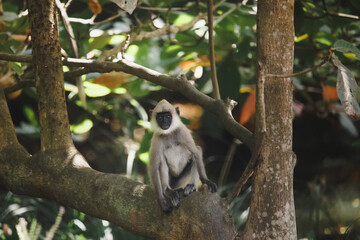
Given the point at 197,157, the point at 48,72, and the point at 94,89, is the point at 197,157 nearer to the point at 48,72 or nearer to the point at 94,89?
the point at 94,89

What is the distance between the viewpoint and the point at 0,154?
8.44 ft

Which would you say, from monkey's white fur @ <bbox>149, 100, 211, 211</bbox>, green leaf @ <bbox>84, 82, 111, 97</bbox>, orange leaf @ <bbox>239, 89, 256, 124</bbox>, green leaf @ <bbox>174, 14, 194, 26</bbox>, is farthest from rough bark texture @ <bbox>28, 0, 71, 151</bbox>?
orange leaf @ <bbox>239, 89, 256, 124</bbox>

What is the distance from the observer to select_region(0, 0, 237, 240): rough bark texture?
2.08m

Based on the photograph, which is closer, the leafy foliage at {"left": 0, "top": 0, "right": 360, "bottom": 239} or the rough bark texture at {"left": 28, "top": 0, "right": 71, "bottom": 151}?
the rough bark texture at {"left": 28, "top": 0, "right": 71, "bottom": 151}

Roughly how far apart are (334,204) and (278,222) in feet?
9.73

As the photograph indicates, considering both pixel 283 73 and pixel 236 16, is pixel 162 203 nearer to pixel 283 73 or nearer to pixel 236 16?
pixel 283 73

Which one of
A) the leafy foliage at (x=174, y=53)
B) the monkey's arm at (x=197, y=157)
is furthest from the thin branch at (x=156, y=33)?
the monkey's arm at (x=197, y=157)

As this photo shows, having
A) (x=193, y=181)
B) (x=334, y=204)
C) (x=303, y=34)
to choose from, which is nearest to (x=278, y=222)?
(x=193, y=181)

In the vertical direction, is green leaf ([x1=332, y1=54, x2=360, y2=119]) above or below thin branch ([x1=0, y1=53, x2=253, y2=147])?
above

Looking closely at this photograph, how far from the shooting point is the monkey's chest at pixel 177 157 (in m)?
3.51

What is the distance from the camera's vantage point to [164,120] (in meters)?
3.49

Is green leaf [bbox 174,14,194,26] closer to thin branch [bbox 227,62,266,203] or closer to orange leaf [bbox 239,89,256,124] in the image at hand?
orange leaf [bbox 239,89,256,124]

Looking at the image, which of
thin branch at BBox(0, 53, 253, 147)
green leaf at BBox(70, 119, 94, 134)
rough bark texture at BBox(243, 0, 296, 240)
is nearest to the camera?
rough bark texture at BBox(243, 0, 296, 240)

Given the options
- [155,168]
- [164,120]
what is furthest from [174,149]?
[155,168]
